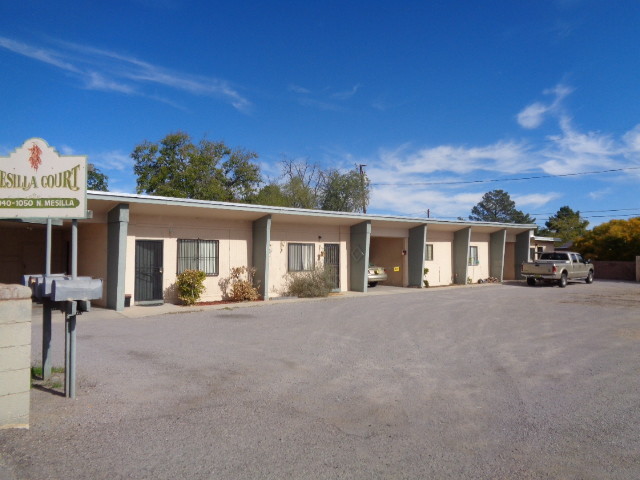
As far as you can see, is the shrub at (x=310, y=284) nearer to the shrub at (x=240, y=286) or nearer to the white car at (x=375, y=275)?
the shrub at (x=240, y=286)

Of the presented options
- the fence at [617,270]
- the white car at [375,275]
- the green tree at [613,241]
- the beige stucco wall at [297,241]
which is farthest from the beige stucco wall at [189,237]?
the green tree at [613,241]

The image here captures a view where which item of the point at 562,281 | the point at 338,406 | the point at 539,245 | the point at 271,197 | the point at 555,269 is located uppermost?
the point at 271,197

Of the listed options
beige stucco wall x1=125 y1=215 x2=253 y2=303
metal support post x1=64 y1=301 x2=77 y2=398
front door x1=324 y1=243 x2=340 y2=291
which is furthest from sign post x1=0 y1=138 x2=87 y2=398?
front door x1=324 y1=243 x2=340 y2=291

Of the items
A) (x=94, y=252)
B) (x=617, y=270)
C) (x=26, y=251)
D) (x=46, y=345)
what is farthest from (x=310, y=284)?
(x=617, y=270)

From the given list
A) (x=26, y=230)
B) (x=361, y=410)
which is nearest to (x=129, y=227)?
(x=26, y=230)

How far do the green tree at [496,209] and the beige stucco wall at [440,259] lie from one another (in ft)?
202

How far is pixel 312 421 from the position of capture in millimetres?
5031

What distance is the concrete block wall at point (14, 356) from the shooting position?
181 inches

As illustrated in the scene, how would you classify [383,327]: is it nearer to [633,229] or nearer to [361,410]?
[361,410]

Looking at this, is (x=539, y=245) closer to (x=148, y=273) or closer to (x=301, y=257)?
(x=301, y=257)

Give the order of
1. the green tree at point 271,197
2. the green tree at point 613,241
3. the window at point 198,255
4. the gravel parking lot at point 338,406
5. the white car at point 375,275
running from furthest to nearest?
1. the green tree at point 271,197
2. the green tree at point 613,241
3. the white car at point 375,275
4. the window at point 198,255
5. the gravel parking lot at point 338,406

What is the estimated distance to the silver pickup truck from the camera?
24250 mm

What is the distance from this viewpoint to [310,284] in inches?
722

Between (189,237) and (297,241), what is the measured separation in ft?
15.0
